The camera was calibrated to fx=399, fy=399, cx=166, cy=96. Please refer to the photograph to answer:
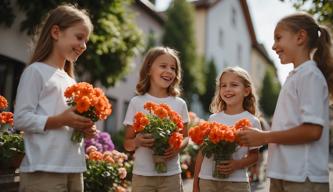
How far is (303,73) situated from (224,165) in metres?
1.02

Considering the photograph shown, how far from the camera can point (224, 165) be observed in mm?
3318

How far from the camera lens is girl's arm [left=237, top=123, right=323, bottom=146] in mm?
2701

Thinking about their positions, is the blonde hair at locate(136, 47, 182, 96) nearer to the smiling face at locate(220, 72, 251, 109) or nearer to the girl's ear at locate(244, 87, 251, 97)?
the smiling face at locate(220, 72, 251, 109)

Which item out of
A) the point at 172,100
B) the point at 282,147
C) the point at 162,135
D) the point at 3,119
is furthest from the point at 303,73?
the point at 3,119

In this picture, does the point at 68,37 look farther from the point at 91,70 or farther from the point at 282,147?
the point at 91,70

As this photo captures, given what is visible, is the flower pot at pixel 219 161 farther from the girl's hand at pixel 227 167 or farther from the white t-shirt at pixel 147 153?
the white t-shirt at pixel 147 153

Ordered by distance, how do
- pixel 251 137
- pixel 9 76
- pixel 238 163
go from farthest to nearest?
pixel 9 76 → pixel 238 163 → pixel 251 137

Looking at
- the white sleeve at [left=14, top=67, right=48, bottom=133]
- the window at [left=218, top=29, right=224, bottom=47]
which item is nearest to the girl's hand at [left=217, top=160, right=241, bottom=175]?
the white sleeve at [left=14, top=67, right=48, bottom=133]

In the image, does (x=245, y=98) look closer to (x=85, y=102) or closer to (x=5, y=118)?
(x=85, y=102)

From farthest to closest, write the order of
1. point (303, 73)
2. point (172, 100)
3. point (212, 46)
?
point (212, 46) < point (172, 100) < point (303, 73)

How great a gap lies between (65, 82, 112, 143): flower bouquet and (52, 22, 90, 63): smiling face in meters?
0.32

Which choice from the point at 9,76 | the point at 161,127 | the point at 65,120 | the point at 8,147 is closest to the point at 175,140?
the point at 161,127

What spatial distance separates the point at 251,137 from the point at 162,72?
4.55ft

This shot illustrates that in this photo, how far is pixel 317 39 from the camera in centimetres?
301
